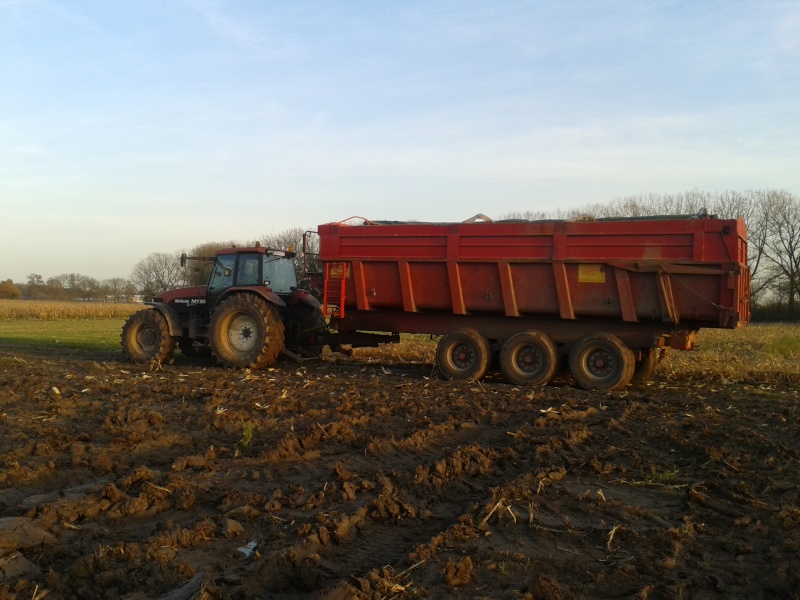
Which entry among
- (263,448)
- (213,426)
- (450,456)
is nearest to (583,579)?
(450,456)

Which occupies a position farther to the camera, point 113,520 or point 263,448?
point 263,448

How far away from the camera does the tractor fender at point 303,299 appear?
13.4 meters

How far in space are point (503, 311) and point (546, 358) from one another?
1.07m

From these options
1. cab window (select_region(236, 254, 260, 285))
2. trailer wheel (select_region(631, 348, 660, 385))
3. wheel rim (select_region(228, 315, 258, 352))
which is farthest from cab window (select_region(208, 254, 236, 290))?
trailer wheel (select_region(631, 348, 660, 385))

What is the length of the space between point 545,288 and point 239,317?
561cm

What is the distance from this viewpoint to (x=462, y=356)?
11.9 m

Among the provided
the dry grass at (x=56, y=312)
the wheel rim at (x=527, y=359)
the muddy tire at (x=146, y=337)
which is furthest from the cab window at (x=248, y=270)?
the dry grass at (x=56, y=312)

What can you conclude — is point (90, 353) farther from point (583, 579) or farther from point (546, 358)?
point (583, 579)

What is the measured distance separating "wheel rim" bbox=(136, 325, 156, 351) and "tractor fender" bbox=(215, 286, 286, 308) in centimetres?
174

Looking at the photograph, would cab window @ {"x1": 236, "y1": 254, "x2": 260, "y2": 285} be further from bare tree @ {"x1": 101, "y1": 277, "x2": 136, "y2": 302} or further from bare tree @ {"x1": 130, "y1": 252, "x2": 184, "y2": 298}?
bare tree @ {"x1": 101, "y1": 277, "x2": 136, "y2": 302}

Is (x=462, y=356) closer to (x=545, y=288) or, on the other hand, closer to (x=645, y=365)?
(x=545, y=288)

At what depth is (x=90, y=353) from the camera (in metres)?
17.0

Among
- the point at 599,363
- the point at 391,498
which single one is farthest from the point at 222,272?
the point at 391,498

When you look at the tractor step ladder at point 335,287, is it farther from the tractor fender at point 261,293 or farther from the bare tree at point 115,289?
the bare tree at point 115,289
